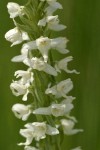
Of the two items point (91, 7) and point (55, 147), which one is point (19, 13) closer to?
point (55, 147)

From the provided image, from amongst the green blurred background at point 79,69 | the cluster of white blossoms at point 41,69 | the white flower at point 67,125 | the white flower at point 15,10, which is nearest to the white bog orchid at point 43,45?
the cluster of white blossoms at point 41,69

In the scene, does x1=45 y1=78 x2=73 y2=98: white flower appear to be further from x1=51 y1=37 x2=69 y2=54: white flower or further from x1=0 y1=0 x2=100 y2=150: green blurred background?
x1=0 y1=0 x2=100 y2=150: green blurred background

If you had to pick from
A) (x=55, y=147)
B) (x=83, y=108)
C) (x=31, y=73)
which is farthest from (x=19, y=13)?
(x=83, y=108)

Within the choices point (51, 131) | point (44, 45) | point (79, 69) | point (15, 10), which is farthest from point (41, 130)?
point (79, 69)

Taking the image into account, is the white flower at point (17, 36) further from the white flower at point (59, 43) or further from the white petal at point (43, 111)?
the white petal at point (43, 111)

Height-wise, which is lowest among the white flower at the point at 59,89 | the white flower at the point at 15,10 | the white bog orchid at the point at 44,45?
the white flower at the point at 59,89

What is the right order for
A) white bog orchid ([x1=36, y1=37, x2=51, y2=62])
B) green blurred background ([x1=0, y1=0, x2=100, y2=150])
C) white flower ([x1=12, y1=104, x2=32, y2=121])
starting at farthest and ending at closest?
green blurred background ([x1=0, y1=0, x2=100, y2=150])
white flower ([x1=12, y1=104, x2=32, y2=121])
white bog orchid ([x1=36, y1=37, x2=51, y2=62])

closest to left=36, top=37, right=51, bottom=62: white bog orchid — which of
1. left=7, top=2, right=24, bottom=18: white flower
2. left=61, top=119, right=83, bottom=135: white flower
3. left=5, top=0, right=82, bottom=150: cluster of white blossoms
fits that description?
left=5, top=0, right=82, bottom=150: cluster of white blossoms

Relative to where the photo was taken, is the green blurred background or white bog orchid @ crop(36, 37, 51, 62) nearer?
white bog orchid @ crop(36, 37, 51, 62)
